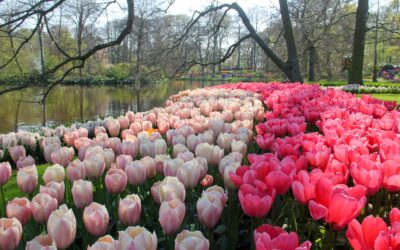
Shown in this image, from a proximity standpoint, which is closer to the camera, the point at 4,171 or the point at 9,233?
the point at 9,233

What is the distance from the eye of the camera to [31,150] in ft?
19.9

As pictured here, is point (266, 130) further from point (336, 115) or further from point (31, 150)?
point (31, 150)

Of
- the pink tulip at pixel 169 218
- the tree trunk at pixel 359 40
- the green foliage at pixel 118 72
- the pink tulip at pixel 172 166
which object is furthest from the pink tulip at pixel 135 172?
the green foliage at pixel 118 72

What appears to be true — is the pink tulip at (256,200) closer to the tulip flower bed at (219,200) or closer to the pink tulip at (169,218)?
the tulip flower bed at (219,200)

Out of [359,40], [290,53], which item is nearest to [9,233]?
[290,53]

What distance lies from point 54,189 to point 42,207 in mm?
179

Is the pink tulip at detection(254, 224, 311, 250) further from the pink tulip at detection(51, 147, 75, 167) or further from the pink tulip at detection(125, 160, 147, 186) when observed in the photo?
the pink tulip at detection(51, 147, 75, 167)

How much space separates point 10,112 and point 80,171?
24091 millimetres

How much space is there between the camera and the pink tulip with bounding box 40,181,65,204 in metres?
1.70

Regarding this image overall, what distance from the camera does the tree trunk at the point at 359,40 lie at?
722 inches

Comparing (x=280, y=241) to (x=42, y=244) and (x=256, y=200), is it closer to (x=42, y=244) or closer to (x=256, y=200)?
(x=256, y=200)

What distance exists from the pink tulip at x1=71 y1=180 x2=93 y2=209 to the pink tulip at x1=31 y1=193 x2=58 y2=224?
0.13 metres

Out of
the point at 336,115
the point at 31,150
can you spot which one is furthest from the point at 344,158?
the point at 31,150

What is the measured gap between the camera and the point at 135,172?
77.9 inches
